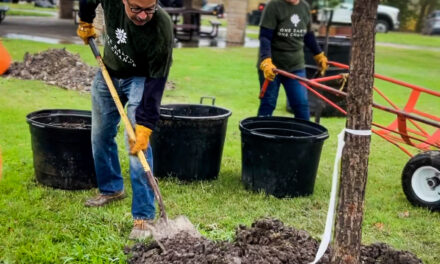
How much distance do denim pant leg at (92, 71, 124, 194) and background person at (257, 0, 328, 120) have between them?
1979 mm

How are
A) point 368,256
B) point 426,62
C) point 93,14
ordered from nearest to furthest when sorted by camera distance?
point 368,256
point 93,14
point 426,62

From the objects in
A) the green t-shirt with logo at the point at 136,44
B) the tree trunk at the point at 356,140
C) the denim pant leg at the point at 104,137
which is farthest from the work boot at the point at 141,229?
the tree trunk at the point at 356,140

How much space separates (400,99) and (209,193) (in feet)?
23.5

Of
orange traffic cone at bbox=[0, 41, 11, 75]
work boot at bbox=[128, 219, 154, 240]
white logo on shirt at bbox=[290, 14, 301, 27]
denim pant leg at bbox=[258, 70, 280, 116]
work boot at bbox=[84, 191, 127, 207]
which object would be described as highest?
white logo on shirt at bbox=[290, 14, 301, 27]

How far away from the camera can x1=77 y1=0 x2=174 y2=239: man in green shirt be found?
11.9 ft

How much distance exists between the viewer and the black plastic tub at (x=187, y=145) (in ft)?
16.7

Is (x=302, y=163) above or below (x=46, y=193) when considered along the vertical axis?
above

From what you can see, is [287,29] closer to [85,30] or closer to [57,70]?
[85,30]

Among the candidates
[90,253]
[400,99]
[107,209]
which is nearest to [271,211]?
[107,209]

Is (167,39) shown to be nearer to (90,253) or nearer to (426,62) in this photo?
(90,253)

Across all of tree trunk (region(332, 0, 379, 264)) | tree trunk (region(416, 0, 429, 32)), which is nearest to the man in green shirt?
tree trunk (region(332, 0, 379, 264))

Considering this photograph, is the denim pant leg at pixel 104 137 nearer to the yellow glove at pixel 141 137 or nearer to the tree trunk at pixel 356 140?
the yellow glove at pixel 141 137

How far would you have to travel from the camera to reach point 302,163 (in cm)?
491

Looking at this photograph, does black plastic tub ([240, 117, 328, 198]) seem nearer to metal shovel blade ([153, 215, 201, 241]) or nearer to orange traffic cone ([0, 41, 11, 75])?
metal shovel blade ([153, 215, 201, 241])
